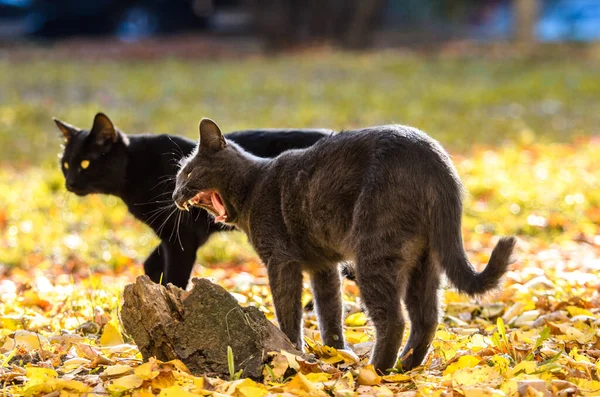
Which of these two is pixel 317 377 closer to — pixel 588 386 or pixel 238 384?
pixel 238 384

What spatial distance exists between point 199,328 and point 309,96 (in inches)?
455

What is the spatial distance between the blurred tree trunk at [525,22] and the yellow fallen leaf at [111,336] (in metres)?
18.5

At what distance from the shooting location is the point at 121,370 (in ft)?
10.7

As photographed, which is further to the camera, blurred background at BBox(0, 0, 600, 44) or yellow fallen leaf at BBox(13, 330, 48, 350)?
blurred background at BBox(0, 0, 600, 44)

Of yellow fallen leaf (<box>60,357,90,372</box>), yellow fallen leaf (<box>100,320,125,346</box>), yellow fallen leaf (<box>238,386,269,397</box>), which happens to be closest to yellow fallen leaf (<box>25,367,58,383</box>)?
yellow fallen leaf (<box>60,357,90,372</box>)

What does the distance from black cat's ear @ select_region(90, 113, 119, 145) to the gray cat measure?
Result: 4.36ft

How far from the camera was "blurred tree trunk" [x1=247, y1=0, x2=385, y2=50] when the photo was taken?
20.8m

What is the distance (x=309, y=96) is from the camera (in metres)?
14.7

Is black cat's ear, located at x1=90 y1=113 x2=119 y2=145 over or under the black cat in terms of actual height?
over

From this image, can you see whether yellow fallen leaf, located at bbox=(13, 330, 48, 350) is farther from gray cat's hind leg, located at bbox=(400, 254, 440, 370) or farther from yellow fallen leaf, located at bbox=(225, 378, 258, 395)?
gray cat's hind leg, located at bbox=(400, 254, 440, 370)

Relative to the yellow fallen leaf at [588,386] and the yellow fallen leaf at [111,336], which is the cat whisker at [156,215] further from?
the yellow fallen leaf at [588,386]

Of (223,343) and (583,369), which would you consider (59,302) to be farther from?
(583,369)

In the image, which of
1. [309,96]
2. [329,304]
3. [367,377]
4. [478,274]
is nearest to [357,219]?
[478,274]

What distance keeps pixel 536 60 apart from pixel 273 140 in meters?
15.0
